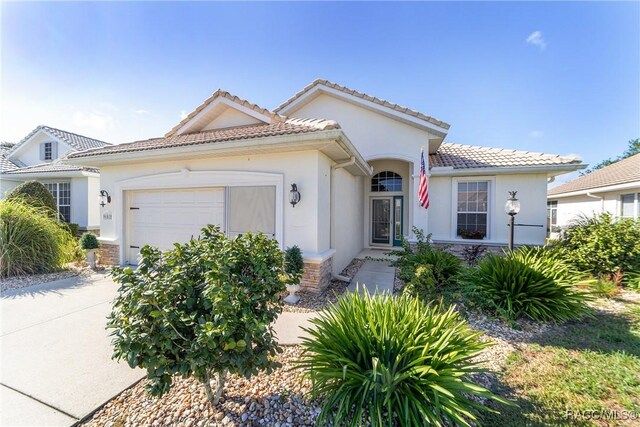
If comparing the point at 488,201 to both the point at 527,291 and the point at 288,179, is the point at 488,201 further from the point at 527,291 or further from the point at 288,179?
the point at 288,179

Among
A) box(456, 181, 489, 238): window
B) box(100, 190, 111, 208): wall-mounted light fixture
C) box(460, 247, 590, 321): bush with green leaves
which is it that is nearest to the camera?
box(460, 247, 590, 321): bush with green leaves

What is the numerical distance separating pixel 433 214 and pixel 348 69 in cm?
783

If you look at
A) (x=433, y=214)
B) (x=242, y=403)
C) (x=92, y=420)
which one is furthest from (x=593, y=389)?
(x=433, y=214)

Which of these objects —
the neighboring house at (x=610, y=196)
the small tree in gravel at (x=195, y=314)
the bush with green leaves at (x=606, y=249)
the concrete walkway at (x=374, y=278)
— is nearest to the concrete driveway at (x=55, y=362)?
the small tree in gravel at (x=195, y=314)

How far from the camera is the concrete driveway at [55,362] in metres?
2.79

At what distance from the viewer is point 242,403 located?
9.00 feet

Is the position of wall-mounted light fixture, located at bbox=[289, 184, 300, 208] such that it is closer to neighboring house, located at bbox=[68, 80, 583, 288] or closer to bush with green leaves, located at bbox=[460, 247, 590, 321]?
neighboring house, located at bbox=[68, 80, 583, 288]

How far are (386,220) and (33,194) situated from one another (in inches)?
701

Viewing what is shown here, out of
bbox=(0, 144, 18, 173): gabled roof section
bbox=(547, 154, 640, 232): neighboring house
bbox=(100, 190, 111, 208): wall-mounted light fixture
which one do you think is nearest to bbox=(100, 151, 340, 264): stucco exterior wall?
bbox=(100, 190, 111, 208): wall-mounted light fixture

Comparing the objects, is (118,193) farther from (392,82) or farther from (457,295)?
(392,82)

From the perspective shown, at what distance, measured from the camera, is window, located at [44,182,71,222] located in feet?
48.8

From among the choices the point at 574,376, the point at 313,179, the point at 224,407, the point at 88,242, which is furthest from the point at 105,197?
the point at 574,376

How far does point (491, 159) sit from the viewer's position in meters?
10.9

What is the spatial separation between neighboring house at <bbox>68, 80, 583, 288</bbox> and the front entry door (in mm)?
54
